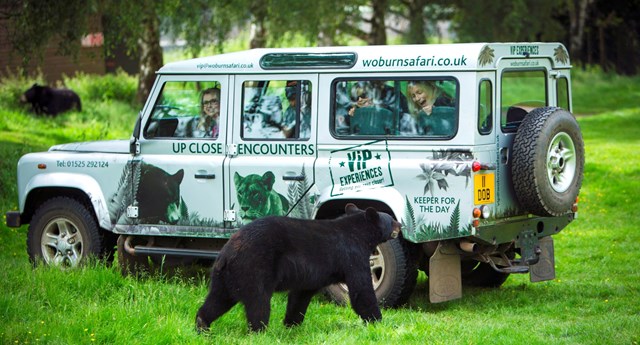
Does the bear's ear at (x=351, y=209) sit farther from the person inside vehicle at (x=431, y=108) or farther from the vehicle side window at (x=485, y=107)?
the vehicle side window at (x=485, y=107)

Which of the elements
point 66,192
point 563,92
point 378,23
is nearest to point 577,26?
point 378,23

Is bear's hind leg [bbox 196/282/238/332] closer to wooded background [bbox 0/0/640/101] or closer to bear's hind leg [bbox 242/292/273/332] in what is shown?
bear's hind leg [bbox 242/292/273/332]

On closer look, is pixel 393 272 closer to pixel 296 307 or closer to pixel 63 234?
pixel 296 307

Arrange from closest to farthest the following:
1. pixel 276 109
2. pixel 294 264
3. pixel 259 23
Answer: pixel 294 264
pixel 276 109
pixel 259 23

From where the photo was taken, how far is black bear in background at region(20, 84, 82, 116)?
23625 millimetres

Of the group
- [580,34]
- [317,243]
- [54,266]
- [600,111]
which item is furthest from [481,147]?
[580,34]

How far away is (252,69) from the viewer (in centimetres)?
929

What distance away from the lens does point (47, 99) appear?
23.8 metres

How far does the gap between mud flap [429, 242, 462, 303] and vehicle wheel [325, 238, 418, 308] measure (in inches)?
8.7

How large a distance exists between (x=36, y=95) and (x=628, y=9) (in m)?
22.5

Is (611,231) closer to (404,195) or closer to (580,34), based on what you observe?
(404,195)

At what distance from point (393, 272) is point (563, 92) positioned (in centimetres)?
243

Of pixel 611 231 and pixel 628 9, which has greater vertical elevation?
pixel 628 9

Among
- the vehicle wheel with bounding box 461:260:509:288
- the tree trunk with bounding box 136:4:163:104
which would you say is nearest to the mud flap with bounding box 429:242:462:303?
the vehicle wheel with bounding box 461:260:509:288
